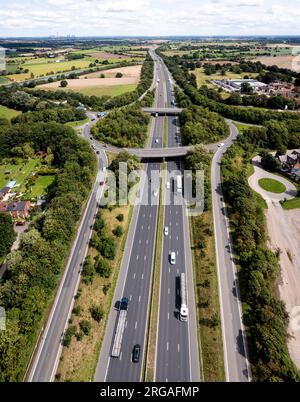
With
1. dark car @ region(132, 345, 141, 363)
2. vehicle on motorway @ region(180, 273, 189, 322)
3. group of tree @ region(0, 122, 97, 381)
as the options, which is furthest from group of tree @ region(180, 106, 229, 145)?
dark car @ region(132, 345, 141, 363)

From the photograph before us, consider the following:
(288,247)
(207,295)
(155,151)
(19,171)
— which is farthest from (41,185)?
(288,247)

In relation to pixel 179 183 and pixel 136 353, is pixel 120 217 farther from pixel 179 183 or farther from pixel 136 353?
pixel 136 353

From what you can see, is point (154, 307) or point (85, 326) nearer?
point (85, 326)

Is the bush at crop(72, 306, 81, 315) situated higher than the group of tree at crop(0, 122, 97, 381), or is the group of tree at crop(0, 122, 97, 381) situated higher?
the group of tree at crop(0, 122, 97, 381)

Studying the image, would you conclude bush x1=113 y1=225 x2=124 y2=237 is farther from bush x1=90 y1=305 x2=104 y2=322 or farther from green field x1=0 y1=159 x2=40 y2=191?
green field x1=0 y1=159 x2=40 y2=191

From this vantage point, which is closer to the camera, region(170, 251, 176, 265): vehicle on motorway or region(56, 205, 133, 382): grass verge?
region(56, 205, 133, 382): grass verge
